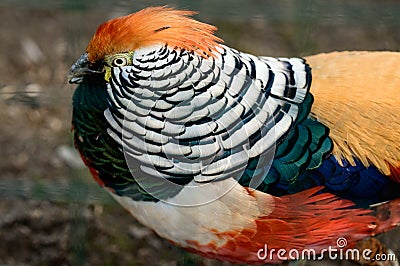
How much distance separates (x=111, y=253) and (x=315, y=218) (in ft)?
3.13

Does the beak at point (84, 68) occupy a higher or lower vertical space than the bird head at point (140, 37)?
lower

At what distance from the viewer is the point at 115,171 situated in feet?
5.74

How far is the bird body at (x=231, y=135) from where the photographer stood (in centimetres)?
163

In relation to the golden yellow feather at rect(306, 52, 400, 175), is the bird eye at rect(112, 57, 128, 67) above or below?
above

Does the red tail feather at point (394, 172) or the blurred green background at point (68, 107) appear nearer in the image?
the red tail feather at point (394, 172)


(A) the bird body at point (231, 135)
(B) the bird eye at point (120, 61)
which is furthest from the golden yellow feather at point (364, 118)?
(B) the bird eye at point (120, 61)

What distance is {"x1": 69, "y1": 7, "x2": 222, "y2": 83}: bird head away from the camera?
1.60 metres

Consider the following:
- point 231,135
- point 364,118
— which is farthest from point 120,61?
point 364,118

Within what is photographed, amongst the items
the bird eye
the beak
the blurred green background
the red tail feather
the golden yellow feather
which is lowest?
the blurred green background

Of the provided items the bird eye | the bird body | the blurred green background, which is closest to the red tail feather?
the bird body

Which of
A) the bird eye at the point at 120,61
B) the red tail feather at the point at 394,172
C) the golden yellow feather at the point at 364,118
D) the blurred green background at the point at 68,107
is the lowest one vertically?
the blurred green background at the point at 68,107

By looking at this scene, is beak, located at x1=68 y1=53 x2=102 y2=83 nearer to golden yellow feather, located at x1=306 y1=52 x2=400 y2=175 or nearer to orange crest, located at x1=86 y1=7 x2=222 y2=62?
orange crest, located at x1=86 y1=7 x2=222 y2=62

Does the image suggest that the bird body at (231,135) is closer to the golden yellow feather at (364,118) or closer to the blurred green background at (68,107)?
the golden yellow feather at (364,118)

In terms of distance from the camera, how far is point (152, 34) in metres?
1.60
